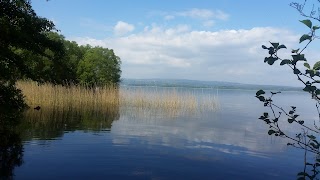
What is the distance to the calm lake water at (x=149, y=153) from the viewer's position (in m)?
7.87

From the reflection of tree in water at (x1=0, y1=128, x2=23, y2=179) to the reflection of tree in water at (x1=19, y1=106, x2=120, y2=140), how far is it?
69 centimetres

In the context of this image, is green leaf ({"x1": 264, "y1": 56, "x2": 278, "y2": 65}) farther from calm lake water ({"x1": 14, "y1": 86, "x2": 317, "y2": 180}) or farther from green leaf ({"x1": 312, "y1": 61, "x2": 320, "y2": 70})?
calm lake water ({"x1": 14, "y1": 86, "x2": 317, "y2": 180})

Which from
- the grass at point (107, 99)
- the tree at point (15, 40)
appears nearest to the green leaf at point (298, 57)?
the tree at point (15, 40)

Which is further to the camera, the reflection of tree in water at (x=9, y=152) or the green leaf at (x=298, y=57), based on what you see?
the reflection of tree in water at (x=9, y=152)

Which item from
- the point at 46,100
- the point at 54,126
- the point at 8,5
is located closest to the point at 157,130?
the point at 54,126

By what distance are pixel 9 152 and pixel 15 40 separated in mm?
2951

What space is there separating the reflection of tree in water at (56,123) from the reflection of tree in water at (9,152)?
27.2 inches

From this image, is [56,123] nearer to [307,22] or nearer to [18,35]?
[18,35]

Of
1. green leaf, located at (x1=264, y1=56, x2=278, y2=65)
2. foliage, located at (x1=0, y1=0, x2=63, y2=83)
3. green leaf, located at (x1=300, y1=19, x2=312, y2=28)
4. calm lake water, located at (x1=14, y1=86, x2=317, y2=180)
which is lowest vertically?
calm lake water, located at (x1=14, y1=86, x2=317, y2=180)

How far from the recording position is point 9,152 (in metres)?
8.91

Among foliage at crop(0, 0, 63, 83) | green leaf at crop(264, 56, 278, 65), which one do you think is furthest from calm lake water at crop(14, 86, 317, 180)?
green leaf at crop(264, 56, 278, 65)

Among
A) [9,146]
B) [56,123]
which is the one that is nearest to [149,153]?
[9,146]

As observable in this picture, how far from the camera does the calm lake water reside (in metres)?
7.87

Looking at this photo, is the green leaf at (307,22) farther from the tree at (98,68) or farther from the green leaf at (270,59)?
the tree at (98,68)
